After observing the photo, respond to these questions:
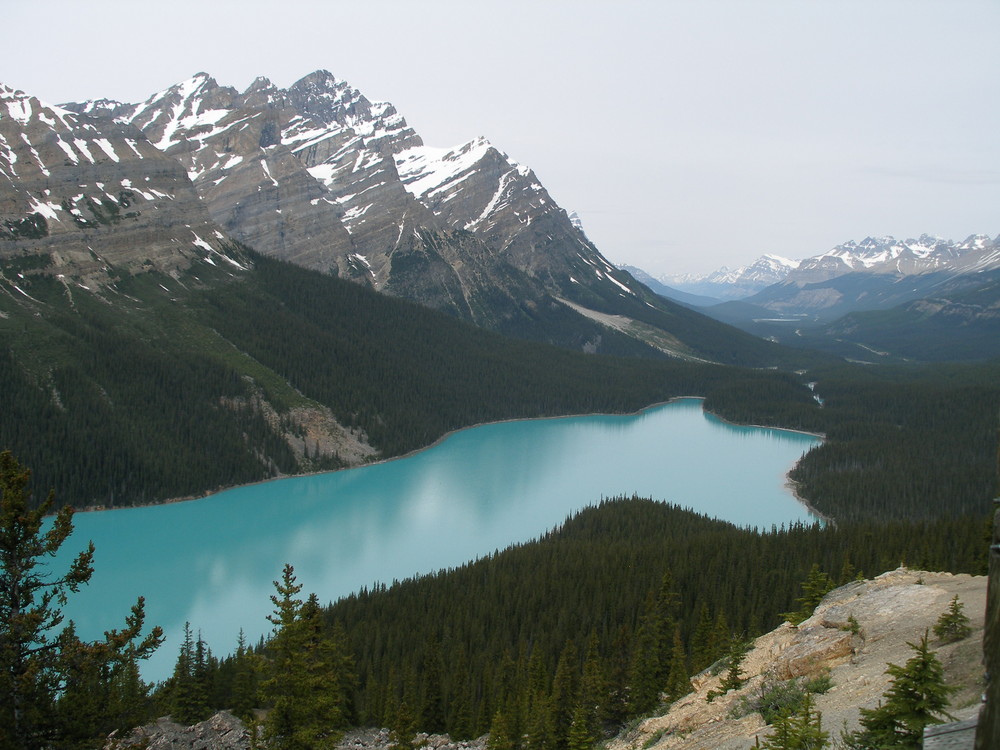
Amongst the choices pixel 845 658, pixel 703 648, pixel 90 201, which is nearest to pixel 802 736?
pixel 845 658

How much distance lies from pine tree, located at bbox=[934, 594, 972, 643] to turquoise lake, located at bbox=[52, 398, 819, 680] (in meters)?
40.5

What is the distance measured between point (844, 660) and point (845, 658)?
11cm

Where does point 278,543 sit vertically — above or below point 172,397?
→ below

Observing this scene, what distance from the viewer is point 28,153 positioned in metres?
111

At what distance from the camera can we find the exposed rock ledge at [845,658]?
13734 millimetres

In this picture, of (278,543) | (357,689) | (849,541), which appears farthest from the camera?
(278,543)

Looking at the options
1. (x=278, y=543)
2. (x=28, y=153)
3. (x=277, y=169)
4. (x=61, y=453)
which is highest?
(x=277, y=169)

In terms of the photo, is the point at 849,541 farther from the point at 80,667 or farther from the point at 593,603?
the point at 80,667

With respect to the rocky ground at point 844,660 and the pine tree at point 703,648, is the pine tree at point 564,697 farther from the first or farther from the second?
the pine tree at point 703,648

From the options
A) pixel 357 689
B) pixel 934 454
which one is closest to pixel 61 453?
pixel 357 689

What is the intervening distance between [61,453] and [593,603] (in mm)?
55883

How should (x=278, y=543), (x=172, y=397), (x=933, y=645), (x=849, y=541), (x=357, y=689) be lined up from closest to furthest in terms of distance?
(x=933, y=645)
(x=357, y=689)
(x=849, y=541)
(x=278, y=543)
(x=172, y=397)

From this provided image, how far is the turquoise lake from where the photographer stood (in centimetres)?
5594

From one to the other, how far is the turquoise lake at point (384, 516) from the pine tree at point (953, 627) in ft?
133
